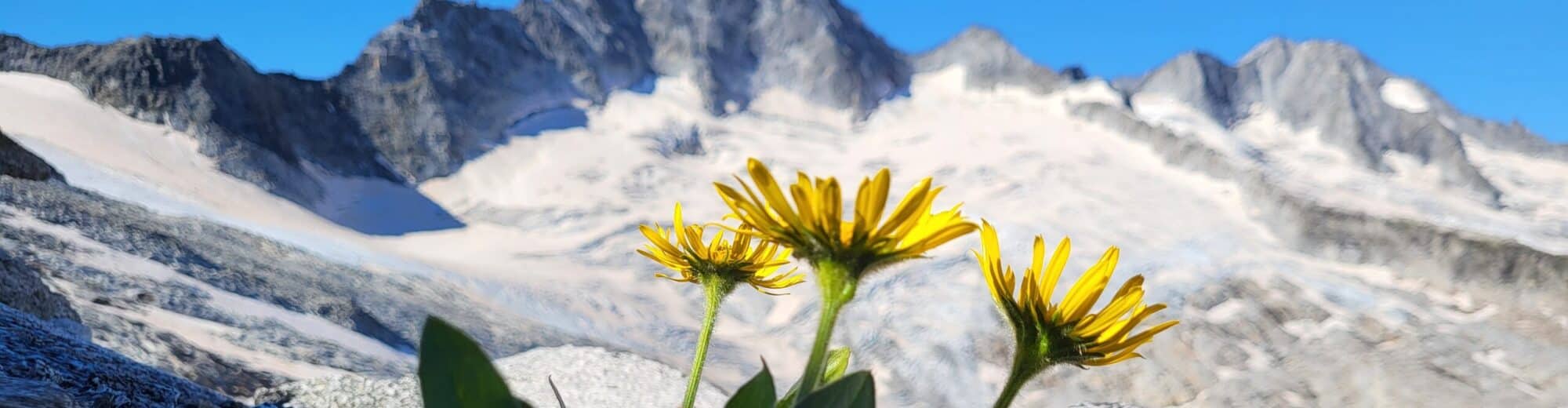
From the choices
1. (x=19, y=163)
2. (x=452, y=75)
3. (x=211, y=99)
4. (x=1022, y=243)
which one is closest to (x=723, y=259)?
(x=19, y=163)

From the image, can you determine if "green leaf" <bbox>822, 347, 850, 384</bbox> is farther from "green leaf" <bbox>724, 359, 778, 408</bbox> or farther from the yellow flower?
"green leaf" <bbox>724, 359, 778, 408</bbox>

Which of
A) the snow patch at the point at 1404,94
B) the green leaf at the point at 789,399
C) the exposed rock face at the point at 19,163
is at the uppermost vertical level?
the snow patch at the point at 1404,94

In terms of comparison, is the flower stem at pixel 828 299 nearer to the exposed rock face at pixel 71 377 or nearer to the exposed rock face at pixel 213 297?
the exposed rock face at pixel 71 377

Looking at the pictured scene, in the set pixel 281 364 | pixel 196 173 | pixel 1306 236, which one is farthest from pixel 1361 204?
pixel 196 173

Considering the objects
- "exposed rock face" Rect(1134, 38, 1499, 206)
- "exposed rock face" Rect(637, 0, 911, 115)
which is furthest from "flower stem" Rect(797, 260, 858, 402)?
"exposed rock face" Rect(1134, 38, 1499, 206)

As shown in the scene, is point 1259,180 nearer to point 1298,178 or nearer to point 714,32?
point 1298,178

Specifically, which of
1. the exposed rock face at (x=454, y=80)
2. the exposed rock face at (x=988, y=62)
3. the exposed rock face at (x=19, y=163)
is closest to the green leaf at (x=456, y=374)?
the exposed rock face at (x=19, y=163)

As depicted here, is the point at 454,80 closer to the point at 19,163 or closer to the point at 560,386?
the point at 19,163
